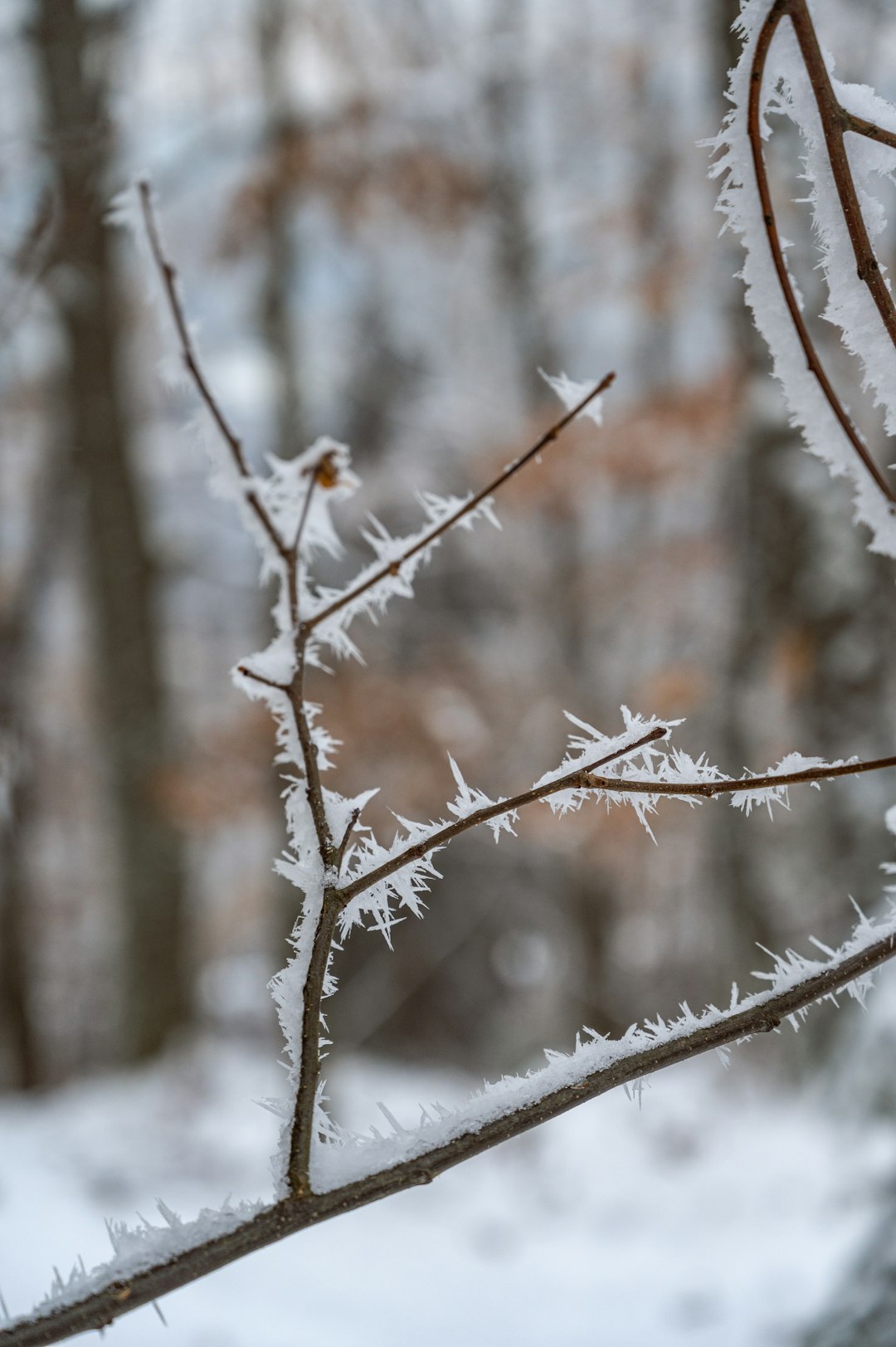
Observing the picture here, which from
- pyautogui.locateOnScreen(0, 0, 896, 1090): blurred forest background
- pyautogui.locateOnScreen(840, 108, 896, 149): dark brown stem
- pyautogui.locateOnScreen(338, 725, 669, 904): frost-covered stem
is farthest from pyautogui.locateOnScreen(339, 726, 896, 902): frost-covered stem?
pyautogui.locateOnScreen(0, 0, 896, 1090): blurred forest background

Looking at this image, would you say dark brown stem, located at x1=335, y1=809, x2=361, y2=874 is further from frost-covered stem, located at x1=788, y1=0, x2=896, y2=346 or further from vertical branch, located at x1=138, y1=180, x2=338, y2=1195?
frost-covered stem, located at x1=788, y1=0, x2=896, y2=346

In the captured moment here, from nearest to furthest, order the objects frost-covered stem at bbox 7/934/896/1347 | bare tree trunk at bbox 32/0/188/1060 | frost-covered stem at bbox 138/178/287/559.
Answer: frost-covered stem at bbox 7/934/896/1347
frost-covered stem at bbox 138/178/287/559
bare tree trunk at bbox 32/0/188/1060

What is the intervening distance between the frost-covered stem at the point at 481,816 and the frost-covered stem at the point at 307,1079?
0.12 ft

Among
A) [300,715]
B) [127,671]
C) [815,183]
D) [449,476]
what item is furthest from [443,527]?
[449,476]

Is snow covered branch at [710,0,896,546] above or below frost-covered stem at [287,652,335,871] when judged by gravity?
above

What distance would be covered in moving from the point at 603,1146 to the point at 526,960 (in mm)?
3844

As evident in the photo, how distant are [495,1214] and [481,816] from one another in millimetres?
3297

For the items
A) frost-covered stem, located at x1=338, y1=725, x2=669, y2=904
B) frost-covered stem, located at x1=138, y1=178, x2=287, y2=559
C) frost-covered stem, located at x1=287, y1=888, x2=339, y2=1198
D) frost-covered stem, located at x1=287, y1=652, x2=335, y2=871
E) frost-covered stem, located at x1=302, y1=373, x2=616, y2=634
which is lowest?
frost-covered stem, located at x1=287, y1=888, x2=339, y2=1198

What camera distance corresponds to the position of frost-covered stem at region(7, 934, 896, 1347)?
0.56 m

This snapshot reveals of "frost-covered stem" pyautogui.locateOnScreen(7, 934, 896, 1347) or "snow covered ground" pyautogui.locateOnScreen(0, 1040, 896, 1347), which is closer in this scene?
"frost-covered stem" pyautogui.locateOnScreen(7, 934, 896, 1347)

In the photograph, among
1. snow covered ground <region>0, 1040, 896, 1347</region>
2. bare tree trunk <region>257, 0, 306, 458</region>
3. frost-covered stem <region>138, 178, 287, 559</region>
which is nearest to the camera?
frost-covered stem <region>138, 178, 287, 559</region>

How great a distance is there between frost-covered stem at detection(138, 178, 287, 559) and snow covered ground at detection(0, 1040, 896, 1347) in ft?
2.40

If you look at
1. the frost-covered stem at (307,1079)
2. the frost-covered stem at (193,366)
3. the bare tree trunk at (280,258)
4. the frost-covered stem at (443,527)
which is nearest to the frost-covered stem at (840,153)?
the frost-covered stem at (443,527)

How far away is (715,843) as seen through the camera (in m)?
4.13
